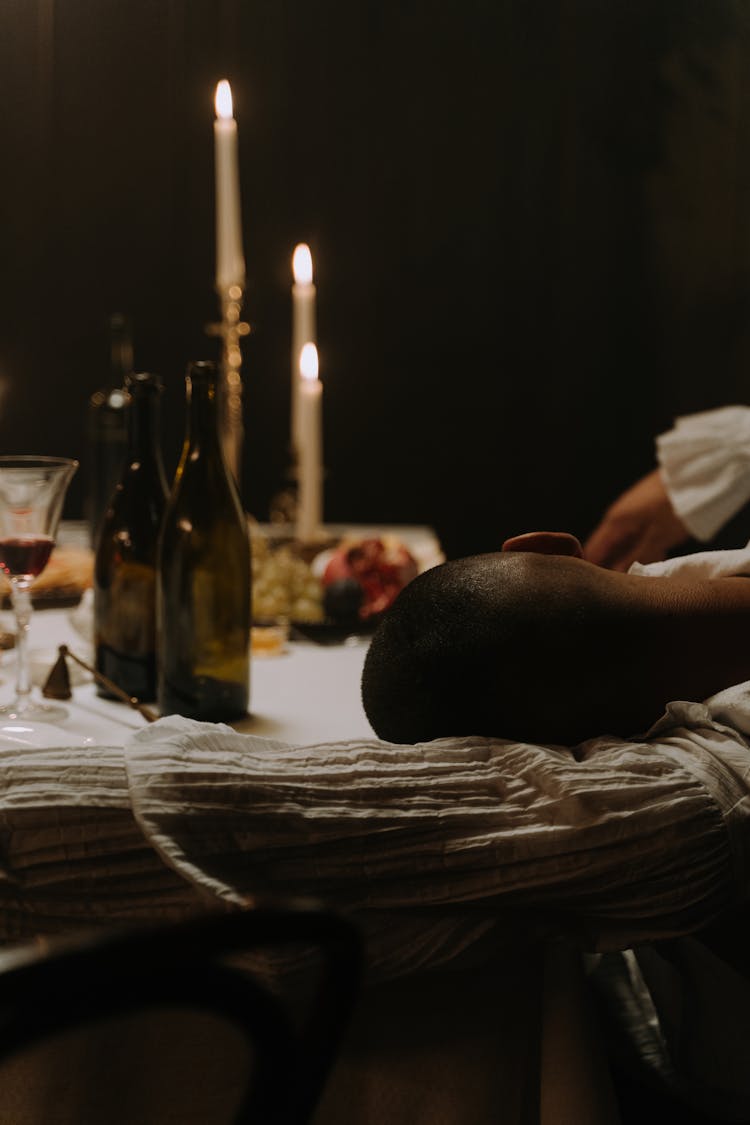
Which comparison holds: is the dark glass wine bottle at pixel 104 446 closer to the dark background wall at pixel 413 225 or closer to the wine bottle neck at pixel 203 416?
the wine bottle neck at pixel 203 416

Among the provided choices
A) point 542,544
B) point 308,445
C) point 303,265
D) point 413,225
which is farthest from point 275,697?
point 413,225

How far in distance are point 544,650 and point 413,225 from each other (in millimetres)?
2873

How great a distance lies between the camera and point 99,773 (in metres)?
0.62

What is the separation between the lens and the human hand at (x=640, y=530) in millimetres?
1816

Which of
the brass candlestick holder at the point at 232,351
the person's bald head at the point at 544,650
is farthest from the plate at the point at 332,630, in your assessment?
the person's bald head at the point at 544,650

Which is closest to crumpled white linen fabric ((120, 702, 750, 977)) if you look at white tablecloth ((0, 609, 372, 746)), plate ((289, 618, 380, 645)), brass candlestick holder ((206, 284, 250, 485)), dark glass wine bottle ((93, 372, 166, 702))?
white tablecloth ((0, 609, 372, 746))

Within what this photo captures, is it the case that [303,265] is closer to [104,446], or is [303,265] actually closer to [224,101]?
[224,101]

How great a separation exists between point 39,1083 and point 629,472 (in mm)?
3007

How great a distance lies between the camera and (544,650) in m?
0.67

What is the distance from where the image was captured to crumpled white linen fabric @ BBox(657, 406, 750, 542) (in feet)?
5.43

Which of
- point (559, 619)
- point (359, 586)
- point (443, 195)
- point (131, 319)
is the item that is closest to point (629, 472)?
point (443, 195)

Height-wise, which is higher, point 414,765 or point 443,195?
point 443,195

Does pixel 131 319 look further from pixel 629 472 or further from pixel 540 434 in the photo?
pixel 629 472

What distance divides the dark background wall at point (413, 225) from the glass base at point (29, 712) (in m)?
2.45
